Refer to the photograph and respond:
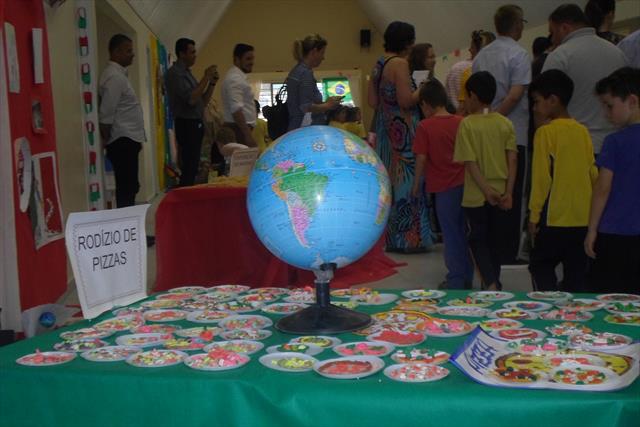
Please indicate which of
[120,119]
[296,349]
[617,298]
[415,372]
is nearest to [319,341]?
[296,349]

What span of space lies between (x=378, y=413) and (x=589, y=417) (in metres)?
0.33

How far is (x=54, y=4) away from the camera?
4449mm

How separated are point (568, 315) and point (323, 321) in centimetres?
56

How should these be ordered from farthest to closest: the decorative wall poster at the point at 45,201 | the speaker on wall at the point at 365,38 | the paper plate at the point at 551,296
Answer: the speaker on wall at the point at 365,38
the decorative wall poster at the point at 45,201
the paper plate at the point at 551,296

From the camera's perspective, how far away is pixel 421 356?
132 cm

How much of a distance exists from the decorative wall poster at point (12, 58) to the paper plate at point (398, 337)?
257 cm

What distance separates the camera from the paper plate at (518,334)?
1.43 m

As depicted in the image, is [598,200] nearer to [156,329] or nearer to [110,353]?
[156,329]

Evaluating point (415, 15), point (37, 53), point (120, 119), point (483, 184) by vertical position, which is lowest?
point (483, 184)

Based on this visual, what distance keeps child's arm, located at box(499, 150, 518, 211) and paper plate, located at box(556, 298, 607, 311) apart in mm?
2288

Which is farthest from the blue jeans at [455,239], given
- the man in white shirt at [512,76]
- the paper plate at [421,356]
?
the paper plate at [421,356]

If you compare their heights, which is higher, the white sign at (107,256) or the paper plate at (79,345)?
the white sign at (107,256)

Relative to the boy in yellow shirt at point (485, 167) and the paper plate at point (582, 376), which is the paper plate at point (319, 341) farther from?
the boy in yellow shirt at point (485, 167)

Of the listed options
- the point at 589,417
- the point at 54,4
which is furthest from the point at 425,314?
the point at 54,4
